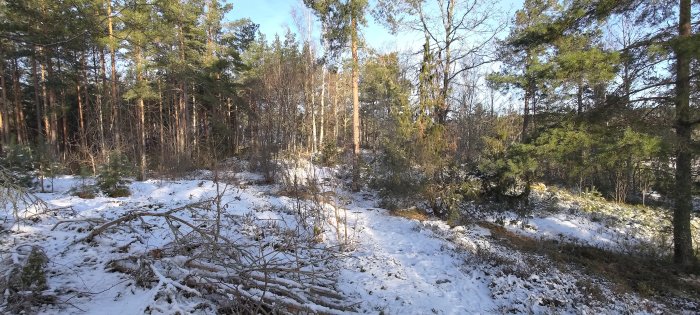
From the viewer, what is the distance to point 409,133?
32.1ft

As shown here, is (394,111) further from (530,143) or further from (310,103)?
(310,103)

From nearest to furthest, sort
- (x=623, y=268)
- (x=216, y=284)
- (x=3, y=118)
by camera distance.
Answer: (x=216, y=284), (x=623, y=268), (x=3, y=118)

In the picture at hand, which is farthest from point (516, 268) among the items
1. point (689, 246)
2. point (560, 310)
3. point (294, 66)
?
point (294, 66)

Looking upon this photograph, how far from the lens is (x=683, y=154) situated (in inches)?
272

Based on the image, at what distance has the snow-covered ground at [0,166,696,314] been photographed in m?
3.81

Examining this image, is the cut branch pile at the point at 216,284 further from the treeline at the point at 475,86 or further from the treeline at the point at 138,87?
the treeline at the point at 138,87

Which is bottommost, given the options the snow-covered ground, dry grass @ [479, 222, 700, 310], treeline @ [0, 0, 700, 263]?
dry grass @ [479, 222, 700, 310]

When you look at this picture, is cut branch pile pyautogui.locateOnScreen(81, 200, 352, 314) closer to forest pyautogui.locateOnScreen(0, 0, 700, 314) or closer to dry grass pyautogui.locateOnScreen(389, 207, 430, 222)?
forest pyautogui.locateOnScreen(0, 0, 700, 314)

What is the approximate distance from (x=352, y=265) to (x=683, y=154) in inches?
280

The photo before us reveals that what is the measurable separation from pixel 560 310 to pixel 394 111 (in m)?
6.46

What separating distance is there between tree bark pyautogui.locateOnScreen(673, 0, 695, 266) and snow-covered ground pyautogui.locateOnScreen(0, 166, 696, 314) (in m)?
2.77

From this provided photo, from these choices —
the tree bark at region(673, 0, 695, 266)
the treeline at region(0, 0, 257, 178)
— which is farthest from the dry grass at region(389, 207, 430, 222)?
the treeline at region(0, 0, 257, 178)

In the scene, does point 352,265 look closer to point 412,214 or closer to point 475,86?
point 412,214

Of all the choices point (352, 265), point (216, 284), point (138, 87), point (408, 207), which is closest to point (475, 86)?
point (408, 207)
